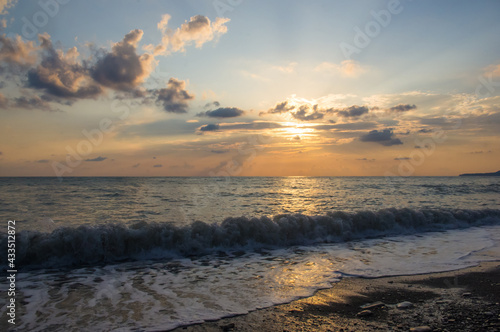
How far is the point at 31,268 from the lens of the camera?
891cm

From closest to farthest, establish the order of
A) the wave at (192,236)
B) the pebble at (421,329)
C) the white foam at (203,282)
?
1. the pebble at (421,329)
2. the white foam at (203,282)
3. the wave at (192,236)

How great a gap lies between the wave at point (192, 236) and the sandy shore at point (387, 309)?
5.52m

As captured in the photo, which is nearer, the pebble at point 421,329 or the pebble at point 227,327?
the pebble at point 421,329

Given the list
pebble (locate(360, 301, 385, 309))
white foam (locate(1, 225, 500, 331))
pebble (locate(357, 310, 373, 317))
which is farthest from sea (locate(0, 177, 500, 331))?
pebble (locate(357, 310, 373, 317))

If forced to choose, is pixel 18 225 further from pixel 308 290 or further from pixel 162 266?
pixel 308 290

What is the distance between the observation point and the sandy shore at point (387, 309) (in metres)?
4.70

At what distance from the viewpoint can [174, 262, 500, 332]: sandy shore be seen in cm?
470

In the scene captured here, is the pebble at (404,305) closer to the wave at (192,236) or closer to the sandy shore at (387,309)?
the sandy shore at (387,309)

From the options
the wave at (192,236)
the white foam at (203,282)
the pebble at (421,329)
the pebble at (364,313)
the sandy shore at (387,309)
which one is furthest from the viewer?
the wave at (192,236)

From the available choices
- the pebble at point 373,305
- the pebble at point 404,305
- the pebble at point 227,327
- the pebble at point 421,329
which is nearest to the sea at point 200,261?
the pebble at point 227,327

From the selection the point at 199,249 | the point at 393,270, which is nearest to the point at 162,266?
the point at 199,249

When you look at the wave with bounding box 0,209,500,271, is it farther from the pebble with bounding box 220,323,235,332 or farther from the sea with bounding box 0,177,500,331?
the pebble with bounding box 220,323,235,332

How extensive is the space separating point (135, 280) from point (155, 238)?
3467 millimetres

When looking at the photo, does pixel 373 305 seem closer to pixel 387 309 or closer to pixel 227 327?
pixel 387 309
